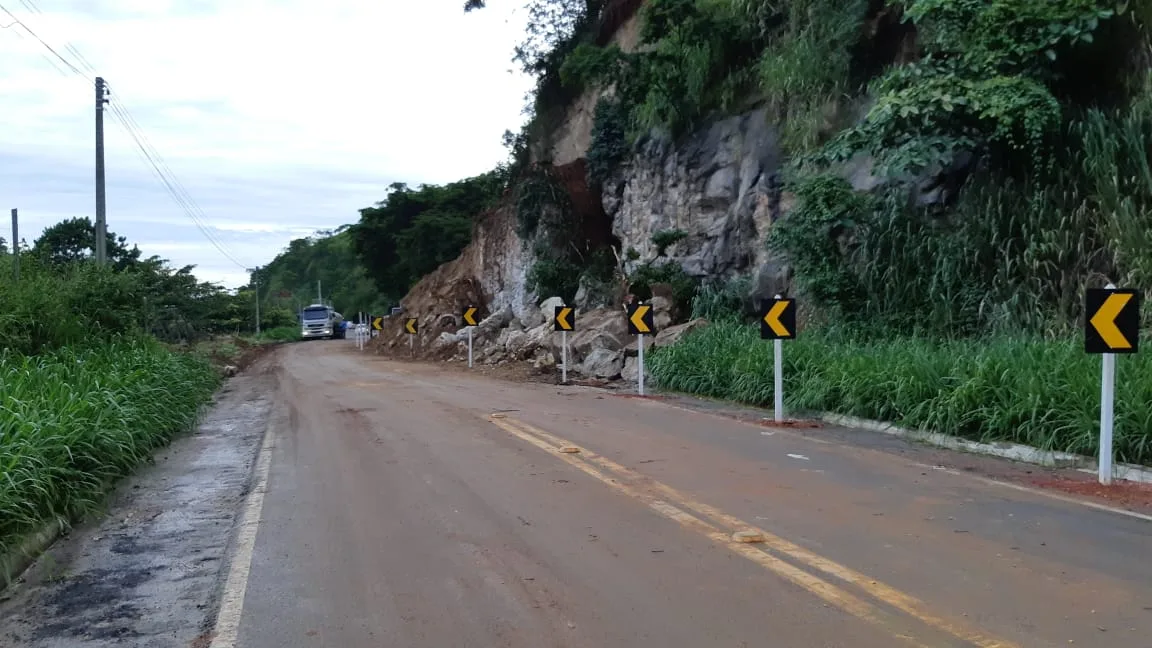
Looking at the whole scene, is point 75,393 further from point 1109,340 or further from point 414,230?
point 414,230

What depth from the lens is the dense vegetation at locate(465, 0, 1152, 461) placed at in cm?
1129

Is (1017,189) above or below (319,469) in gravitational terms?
above

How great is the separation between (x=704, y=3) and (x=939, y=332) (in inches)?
472

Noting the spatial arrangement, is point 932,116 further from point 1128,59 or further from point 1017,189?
point 1128,59

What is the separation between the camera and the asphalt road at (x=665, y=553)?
15.8 ft

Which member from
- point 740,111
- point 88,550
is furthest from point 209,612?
Result: point 740,111

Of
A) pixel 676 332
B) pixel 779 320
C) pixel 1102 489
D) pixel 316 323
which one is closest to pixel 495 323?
pixel 676 332

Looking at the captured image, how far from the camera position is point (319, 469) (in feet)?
31.6

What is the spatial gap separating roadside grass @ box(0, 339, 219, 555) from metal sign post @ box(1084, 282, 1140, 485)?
876 cm

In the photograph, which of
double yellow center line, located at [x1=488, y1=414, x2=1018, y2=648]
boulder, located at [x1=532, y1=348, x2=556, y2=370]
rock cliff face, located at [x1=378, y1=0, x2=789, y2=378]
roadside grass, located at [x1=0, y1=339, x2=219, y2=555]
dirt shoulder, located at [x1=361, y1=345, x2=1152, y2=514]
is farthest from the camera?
boulder, located at [x1=532, y1=348, x2=556, y2=370]

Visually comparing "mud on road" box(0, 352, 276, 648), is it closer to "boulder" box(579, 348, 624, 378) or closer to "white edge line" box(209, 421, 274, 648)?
"white edge line" box(209, 421, 274, 648)

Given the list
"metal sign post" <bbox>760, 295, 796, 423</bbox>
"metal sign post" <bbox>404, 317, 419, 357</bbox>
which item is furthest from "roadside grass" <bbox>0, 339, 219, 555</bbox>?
"metal sign post" <bbox>404, 317, 419, 357</bbox>

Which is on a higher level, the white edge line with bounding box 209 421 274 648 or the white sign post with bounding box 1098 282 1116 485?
the white sign post with bounding box 1098 282 1116 485

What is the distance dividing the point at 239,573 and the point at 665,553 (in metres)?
2.76
